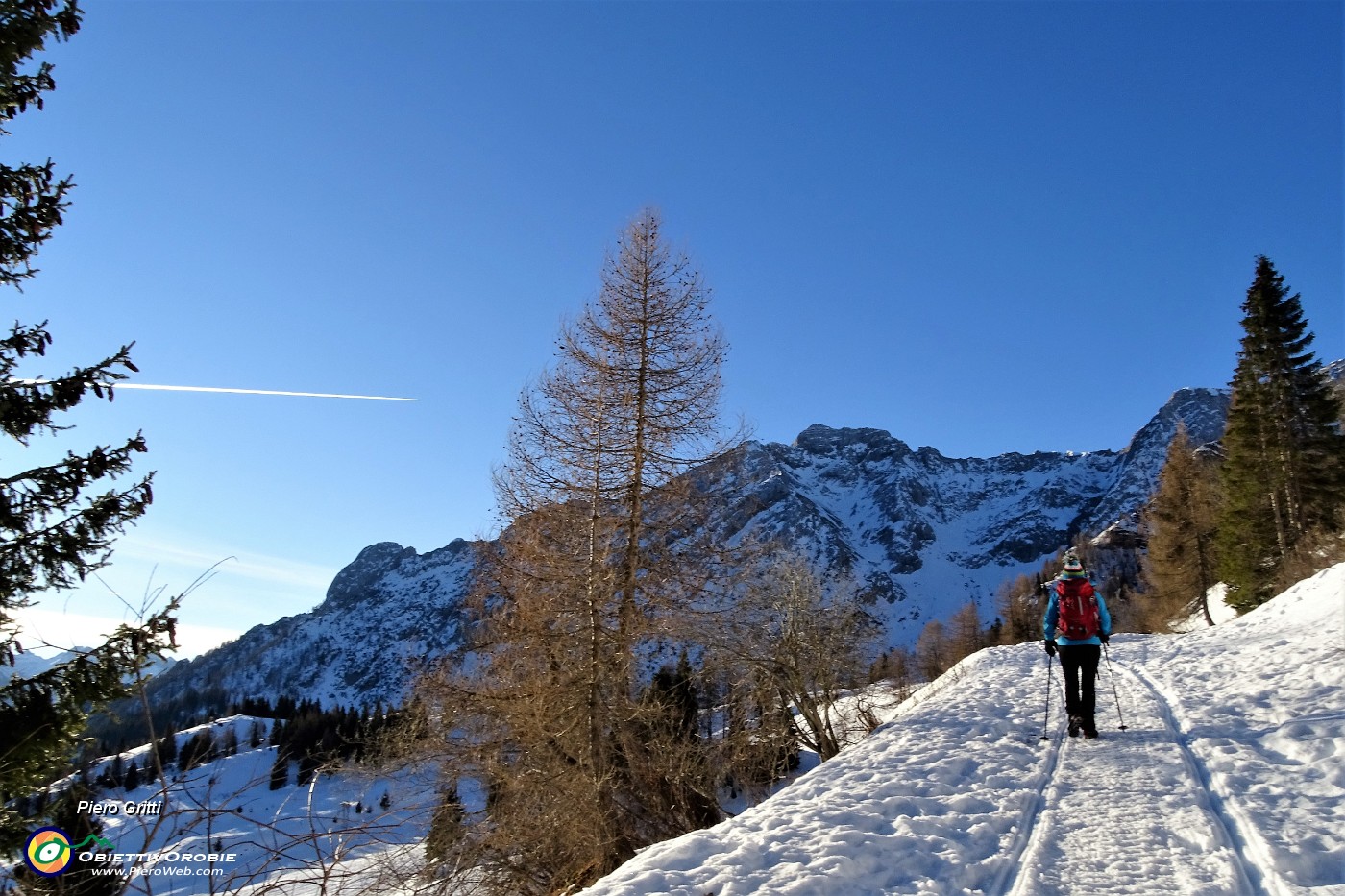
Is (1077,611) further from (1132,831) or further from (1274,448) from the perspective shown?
(1274,448)

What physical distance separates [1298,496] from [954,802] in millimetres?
28260

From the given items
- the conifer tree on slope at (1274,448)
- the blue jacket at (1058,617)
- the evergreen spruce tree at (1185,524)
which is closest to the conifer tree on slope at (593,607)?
the blue jacket at (1058,617)

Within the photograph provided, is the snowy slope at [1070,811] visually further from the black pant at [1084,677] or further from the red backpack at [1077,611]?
the red backpack at [1077,611]

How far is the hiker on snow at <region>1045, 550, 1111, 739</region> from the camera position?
812 cm

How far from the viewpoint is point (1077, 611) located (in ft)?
27.6

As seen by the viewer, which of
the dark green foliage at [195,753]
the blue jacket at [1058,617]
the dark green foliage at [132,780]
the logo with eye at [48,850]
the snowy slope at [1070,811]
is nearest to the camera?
the dark green foliage at [195,753]

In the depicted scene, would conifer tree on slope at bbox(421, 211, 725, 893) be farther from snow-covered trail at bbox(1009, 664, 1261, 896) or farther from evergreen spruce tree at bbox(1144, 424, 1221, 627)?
evergreen spruce tree at bbox(1144, 424, 1221, 627)

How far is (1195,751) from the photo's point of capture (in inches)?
270

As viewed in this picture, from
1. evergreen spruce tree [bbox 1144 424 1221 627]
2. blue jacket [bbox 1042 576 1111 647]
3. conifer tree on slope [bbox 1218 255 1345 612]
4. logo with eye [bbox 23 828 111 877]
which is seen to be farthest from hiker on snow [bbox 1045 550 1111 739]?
evergreen spruce tree [bbox 1144 424 1221 627]

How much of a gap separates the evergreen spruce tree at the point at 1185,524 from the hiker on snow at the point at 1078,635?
2969 cm

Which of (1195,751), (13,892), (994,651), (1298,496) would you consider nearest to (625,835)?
(1195,751)

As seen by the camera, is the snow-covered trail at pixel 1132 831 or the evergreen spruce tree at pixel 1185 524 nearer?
the snow-covered trail at pixel 1132 831

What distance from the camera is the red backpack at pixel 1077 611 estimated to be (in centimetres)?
834

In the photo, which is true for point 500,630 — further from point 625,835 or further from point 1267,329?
point 1267,329
